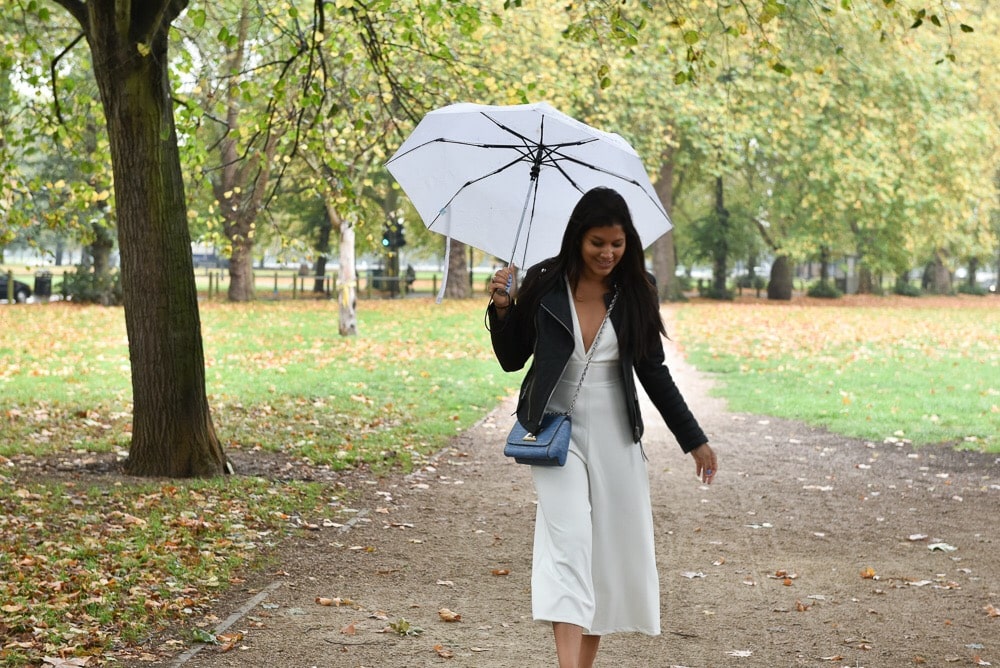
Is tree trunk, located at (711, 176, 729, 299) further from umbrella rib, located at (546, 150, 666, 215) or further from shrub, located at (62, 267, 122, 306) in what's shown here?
umbrella rib, located at (546, 150, 666, 215)

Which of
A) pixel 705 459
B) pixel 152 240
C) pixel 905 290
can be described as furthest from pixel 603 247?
pixel 905 290

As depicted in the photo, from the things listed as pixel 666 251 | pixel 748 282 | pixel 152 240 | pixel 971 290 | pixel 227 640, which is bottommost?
pixel 227 640

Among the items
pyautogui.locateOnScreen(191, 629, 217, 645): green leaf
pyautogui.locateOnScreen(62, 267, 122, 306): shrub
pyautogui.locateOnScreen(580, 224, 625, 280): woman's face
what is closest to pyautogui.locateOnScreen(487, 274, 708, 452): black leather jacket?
pyautogui.locateOnScreen(580, 224, 625, 280): woman's face

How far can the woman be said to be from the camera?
425cm

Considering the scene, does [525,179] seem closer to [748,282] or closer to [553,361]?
[553,361]

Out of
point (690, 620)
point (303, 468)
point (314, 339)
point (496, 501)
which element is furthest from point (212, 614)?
point (314, 339)

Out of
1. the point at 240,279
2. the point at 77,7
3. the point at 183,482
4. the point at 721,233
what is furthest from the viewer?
the point at 721,233

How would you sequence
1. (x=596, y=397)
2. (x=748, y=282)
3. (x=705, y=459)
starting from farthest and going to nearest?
(x=748, y=282), (x=705, y=459), (x=596, y=397)

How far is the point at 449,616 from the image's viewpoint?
19.2 ft

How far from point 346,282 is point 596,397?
19.8m

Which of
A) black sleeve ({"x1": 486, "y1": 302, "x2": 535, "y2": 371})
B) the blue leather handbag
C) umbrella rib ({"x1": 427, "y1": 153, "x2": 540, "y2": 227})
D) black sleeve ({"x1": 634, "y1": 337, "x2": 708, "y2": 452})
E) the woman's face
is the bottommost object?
the blue leather handbag

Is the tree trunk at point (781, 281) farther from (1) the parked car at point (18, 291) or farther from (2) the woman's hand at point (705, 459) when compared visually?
(2) the woman's hand at point (705, 459)

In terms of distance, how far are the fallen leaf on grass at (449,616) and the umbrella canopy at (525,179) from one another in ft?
6.05

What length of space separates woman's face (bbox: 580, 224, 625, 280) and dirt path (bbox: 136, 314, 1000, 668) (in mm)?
1906
